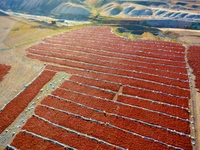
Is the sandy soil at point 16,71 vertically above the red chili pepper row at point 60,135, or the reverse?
the sandy soil at point 16,71

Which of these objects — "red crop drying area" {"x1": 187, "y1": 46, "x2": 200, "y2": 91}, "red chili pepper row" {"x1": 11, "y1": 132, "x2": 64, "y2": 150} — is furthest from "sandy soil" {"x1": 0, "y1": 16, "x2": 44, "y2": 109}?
"red crop drying area" {"x1": 187, "y1": 46, "x2": 200, "y2": 91}

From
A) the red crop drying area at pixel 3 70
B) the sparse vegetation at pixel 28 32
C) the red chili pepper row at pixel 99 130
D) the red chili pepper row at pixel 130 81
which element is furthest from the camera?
the sparse vegetation at pixel 28 32

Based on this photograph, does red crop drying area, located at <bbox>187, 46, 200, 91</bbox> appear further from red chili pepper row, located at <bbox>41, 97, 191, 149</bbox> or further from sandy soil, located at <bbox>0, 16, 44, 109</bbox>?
sandy soil, located at <bbox>0, 16, 44, 109</bbox>

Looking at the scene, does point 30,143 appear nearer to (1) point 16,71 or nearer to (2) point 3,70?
Result: (1) point 16,71

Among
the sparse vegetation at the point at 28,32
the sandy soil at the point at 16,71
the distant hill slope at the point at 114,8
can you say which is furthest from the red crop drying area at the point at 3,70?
the distant hill slope at the point at 114,8

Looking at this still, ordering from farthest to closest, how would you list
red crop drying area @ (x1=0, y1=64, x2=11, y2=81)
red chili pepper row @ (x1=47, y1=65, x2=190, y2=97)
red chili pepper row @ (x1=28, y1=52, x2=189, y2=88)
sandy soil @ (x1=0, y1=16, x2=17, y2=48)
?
sandy soil @ (x1=0, y1=16, x2=17, y2=48) → red crop drying area @ (x1=0, y1=64, x2=11, y2=81) → red chili pepper row @ (x1=28, y1=52, x2=189, y2=88) → red chili pepper row @ (x1=47, y1=65, x2=190, y2=97)

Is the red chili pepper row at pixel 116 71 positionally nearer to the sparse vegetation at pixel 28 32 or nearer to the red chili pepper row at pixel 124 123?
the red chili pepper row at pixel 124 123
